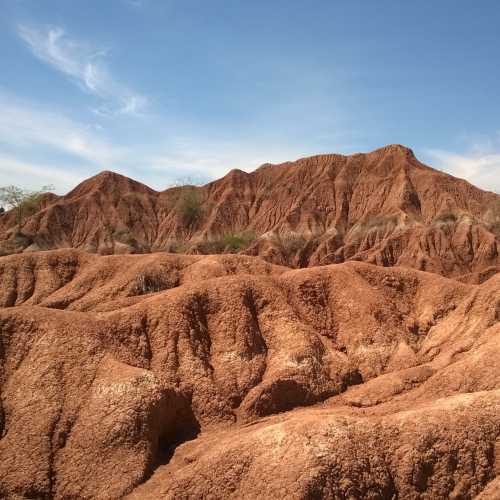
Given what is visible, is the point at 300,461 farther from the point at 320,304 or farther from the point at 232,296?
the point at 320,304

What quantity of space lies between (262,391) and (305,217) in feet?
220

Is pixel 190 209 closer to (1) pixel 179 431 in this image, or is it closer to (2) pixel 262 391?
(2) pixel 262 391

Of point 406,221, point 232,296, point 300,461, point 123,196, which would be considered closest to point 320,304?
point 232,296

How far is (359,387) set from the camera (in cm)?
2148

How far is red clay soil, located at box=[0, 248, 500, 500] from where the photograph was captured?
46.0ft

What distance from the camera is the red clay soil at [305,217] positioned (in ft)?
232

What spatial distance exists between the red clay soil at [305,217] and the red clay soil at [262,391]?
1717 inches

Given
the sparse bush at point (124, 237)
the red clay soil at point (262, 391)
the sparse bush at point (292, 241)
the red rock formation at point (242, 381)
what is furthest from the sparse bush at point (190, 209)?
the red clay soil at point (262, 391)

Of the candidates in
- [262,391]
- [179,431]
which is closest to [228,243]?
[262,391]

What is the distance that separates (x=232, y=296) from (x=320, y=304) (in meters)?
4.70

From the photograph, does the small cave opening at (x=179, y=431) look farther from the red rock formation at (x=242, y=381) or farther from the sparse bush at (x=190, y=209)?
the sparse bush at (x=190, y=209)

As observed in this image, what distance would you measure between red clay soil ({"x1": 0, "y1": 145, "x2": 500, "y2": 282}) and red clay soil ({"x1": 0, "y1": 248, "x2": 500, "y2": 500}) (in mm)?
43610

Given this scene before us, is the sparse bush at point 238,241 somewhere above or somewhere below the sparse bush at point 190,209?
below

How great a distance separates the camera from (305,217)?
85812mm
